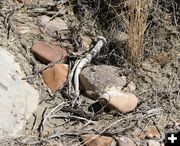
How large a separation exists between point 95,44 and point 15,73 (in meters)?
0.51

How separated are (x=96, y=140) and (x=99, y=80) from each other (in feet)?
1.21

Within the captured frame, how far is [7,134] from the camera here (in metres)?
2.40

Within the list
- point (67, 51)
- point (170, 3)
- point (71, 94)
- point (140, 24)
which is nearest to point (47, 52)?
point (67, 51)

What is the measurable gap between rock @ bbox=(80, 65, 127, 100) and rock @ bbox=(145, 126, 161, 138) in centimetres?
28

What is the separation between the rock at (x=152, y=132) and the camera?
249 centimetres

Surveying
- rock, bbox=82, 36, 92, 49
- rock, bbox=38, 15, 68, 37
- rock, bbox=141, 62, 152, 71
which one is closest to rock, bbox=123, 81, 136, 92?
rock, bbox=141, 62, 152, 71

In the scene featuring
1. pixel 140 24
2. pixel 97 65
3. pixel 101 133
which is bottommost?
pixel 101 133

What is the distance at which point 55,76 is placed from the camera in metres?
2.71

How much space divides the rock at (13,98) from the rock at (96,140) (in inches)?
13.0

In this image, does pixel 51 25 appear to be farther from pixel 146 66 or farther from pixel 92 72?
pixel 146 66

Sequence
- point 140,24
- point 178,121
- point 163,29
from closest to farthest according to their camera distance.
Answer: point 178,121, point 140,24, point 163,29

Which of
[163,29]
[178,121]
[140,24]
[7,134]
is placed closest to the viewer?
[7,134]

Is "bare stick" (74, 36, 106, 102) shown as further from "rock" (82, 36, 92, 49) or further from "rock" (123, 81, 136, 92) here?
"rock" (123, 81, 136, 92)

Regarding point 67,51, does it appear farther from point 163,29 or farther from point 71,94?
point 163,29
